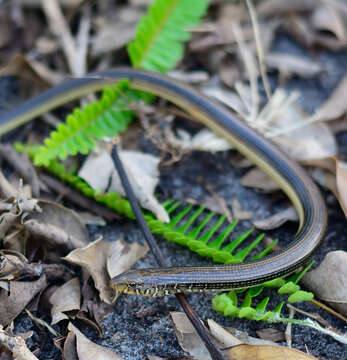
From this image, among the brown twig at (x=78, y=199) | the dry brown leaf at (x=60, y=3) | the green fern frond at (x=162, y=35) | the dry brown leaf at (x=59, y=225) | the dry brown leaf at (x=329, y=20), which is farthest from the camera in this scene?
the dry brown leaf at (x=60, y=3)

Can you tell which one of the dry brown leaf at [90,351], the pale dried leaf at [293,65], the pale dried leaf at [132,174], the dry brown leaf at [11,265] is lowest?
the dry brown leaf at [90,351]

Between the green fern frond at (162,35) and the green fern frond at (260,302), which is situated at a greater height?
the green fern frond at (162,35)

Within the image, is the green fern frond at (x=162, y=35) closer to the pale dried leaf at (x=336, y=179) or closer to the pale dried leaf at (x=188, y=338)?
the pale dried leaf at (x=336, y=179)

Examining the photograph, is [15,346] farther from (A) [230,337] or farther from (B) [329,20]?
(B) [329,20]

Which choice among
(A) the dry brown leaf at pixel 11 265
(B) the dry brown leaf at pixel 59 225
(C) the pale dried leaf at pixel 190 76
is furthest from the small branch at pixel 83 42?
(A) the dry brown leaf at pixel 11 265

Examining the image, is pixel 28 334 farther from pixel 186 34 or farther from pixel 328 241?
pixel 186 34

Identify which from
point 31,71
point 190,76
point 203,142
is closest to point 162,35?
point 190,76

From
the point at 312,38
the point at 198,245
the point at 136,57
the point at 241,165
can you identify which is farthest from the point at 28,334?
the point at 312,38
